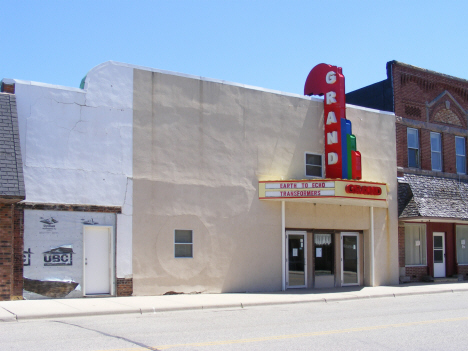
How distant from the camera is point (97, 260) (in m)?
16.0

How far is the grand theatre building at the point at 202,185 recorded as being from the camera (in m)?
15.5

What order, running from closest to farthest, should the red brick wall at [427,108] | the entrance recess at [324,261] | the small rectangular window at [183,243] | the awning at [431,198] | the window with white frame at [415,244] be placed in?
the small rectangular window at [183,243] < the entrance recess at [324,261] < the awning at [431,198] < the red brick wall at [427,108] < the window with white frame at [415,244]

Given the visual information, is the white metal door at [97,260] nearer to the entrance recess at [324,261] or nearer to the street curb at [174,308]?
the street curb at [174,308]

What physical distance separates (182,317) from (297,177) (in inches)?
338

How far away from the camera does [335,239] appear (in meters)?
21.0

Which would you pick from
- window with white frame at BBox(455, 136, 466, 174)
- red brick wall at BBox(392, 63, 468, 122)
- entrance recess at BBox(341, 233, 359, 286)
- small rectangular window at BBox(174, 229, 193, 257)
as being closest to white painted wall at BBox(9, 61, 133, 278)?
small rectangular window at BBox(174, 229, 193, 257)

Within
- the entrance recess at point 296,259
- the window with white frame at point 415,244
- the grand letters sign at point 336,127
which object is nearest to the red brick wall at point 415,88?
the grand letters sign at point 336,127

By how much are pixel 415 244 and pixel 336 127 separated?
6969 millimetres

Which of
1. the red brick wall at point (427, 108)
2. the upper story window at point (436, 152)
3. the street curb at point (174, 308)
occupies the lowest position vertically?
the street curb at point (174, 308)

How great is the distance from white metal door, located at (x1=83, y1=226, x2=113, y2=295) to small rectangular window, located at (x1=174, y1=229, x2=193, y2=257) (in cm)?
214

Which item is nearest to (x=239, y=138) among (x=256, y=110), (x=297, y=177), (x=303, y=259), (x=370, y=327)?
(x=256, y=110)

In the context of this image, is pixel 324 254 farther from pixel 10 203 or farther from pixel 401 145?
pixel 10 203

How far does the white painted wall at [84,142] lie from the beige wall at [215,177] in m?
0.37

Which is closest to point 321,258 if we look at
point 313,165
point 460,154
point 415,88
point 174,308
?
point 313,165
